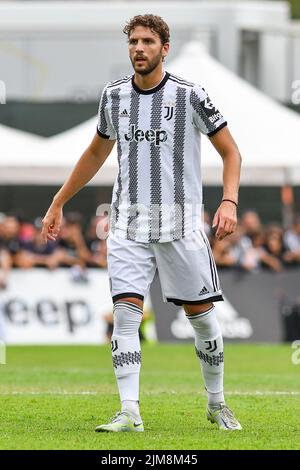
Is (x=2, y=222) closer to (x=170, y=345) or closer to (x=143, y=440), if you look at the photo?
(x=170, y=345)

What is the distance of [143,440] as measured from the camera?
8.16 m

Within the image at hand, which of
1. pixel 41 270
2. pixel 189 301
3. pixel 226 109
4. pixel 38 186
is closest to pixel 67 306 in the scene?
pixel 41 270

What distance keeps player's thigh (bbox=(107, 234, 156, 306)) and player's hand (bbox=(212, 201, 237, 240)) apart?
60cm

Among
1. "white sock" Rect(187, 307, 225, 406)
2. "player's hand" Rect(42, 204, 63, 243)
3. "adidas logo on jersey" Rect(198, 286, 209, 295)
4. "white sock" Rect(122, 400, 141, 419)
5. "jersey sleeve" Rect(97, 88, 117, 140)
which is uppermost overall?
"jersey sleeve" Rect(97, 88, 117, 140)

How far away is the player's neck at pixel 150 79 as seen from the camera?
8.77m

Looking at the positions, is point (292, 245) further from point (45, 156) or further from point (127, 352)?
point (127, 352)

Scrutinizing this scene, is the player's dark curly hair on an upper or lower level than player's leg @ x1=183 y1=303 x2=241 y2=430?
upper

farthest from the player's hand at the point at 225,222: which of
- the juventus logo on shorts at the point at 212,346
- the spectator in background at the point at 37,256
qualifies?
the spectator in background at the point at 37,256

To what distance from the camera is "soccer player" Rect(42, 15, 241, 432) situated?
871 centimetres

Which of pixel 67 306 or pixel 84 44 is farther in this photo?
pixel 84 44

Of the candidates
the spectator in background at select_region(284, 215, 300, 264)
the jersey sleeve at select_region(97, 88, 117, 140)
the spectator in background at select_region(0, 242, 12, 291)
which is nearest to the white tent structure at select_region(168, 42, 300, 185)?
the spectator in background at select_region(284, 215, 300, 264)

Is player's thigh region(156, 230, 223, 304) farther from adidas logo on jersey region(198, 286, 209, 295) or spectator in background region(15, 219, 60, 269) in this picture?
spectator in background region(15, 219, 60, 269)

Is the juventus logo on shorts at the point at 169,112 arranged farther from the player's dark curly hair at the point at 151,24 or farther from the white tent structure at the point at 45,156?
the white tent structure at the point at 45,156
